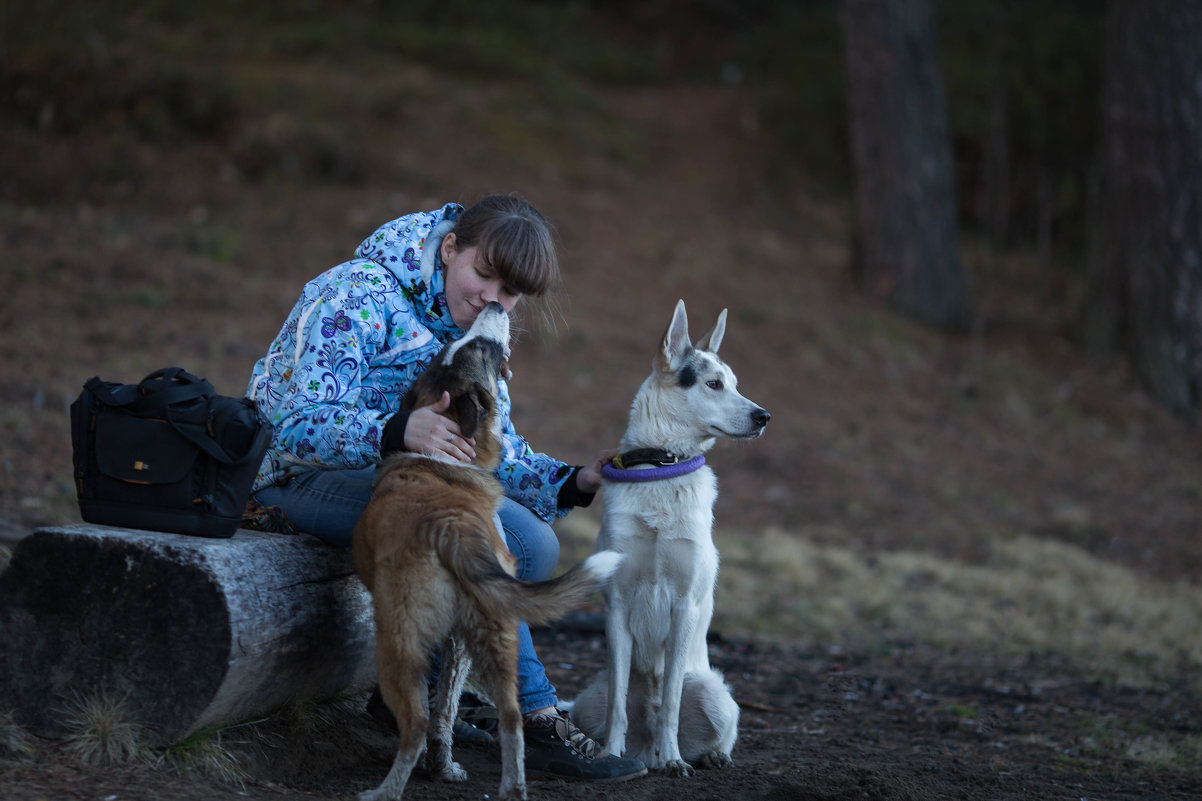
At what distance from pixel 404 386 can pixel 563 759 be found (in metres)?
1.50

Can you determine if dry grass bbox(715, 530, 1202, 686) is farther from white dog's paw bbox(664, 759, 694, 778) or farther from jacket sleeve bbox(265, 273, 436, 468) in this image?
jacket sleeve bbox(265, 273, 436, 468)

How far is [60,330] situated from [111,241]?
6.28ft

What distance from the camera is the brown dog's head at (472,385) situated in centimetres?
353

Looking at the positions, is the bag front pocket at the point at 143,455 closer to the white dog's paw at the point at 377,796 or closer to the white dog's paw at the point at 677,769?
the white dog's paw at the point at 377,796

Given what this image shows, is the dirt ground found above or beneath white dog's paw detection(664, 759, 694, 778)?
above

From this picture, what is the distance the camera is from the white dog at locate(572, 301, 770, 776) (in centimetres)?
395

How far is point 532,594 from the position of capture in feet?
10.1

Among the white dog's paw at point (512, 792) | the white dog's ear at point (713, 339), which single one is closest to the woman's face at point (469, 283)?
the white dog's ear at point (713, 339)

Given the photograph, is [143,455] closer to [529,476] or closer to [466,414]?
[466,414]

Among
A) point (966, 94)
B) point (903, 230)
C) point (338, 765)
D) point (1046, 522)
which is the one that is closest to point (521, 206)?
point (338, 765)

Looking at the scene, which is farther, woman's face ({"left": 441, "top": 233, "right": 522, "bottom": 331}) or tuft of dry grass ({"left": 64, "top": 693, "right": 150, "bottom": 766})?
woman's face ({"left": 441, "top": 233, "right": 522, "bottom": 331})

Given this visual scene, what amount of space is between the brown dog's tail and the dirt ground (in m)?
0.78

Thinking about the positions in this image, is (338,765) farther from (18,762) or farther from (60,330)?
(60,330)

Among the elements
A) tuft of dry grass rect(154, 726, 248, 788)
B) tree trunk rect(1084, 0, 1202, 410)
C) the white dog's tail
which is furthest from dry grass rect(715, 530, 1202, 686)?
tree trunk rect(1084, 0, 1202, 410)
